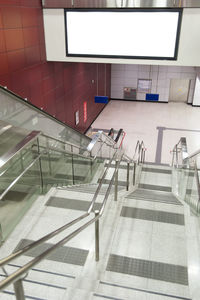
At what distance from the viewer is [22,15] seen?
5.82 m

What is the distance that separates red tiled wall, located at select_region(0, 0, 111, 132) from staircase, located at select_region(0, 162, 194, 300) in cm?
337

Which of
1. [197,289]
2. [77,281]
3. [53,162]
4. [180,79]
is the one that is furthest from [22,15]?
[180,79]

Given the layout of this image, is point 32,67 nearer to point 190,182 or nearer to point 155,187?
point 155,187

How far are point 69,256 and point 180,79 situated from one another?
1579cm

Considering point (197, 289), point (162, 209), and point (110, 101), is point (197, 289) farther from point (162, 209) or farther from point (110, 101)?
point (110, 101)

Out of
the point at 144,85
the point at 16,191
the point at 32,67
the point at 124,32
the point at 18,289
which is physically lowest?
the point at 144,85

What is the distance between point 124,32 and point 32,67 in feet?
7.75

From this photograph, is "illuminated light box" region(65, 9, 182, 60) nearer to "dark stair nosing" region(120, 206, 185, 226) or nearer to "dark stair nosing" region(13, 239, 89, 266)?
"dark stair nosing" region(120, 206, 185, 226)

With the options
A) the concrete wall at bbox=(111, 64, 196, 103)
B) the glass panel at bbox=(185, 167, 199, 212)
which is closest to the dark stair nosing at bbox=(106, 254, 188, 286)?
the glass panel at bbox=(185, 167, 199, 212)

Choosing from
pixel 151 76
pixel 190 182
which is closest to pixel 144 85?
pixel 151 76

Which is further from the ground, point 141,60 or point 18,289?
point 141,60

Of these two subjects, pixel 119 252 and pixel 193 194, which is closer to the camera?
pixel 119 252

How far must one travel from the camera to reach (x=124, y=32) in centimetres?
627

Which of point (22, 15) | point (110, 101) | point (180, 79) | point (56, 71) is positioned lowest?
point (110, 101)
